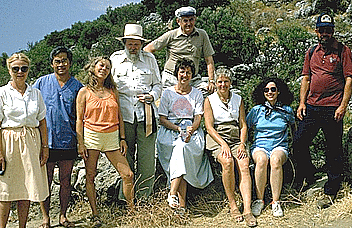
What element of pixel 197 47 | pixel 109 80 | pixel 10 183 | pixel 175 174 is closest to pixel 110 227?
pixel 175 174

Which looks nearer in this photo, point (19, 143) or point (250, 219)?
point (19, 143)

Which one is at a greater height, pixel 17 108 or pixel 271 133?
pixel 17 108

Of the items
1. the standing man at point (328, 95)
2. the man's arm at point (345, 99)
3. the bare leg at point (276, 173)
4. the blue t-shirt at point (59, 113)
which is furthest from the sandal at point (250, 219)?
the blue t-shirt at point (59, 113)

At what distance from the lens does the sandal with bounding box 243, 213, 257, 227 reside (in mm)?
5137

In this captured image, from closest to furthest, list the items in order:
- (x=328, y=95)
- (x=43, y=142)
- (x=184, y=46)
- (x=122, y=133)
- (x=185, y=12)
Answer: (x=43, y=142) < (x=122, y=133) < (x=328, y=95) < (x=185, y=12) < (x=184, y=46)

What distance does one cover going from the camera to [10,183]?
453 cm

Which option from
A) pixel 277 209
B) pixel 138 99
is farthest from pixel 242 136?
pixel 138 99

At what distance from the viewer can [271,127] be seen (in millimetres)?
5656

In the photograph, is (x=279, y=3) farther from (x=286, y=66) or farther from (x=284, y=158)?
(x=284, y=158)

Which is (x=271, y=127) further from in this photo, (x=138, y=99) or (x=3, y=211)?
(x=3, y=211)

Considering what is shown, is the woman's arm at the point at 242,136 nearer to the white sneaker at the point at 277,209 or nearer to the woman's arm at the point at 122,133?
the white sneaker at the point at 277,209

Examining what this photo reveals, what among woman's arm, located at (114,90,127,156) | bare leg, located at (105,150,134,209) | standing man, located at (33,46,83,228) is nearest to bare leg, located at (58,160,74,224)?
standing man, located at (33,46,83,228)

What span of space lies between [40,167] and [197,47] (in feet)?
8.96

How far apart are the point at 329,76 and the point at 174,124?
1960 millimetres
